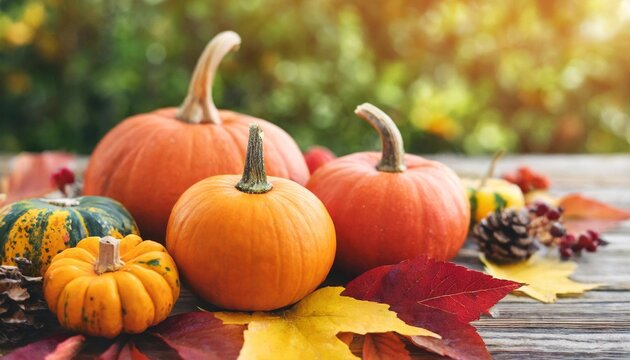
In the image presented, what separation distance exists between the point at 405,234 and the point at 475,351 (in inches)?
12.3

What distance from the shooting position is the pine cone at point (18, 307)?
3.50 feet

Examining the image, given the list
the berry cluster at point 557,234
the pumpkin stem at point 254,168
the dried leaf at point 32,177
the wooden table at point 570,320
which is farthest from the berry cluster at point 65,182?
the berry cluster at point 557,234

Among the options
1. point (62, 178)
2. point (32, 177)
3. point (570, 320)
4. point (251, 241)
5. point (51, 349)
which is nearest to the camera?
point (51, 349)

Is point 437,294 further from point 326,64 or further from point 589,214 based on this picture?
point 326,64

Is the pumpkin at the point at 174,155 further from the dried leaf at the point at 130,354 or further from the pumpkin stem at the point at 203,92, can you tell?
the dried leaf at the point at 130,354

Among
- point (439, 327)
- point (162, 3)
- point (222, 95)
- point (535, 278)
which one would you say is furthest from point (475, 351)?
point (162, 3)

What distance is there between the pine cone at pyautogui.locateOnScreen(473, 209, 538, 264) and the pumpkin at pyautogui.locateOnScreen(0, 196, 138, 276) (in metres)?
0.76

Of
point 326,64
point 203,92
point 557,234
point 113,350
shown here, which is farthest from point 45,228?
point 326,64

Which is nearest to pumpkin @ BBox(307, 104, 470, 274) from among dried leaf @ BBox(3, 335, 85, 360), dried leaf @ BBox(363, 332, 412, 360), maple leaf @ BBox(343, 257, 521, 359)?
maple leaf @ BBox(343, 257, 521, 359)

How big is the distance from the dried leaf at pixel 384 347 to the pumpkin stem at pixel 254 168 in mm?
311

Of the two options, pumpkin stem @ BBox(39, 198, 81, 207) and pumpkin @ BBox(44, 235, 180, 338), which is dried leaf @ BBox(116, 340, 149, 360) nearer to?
pumpkin @ BBox(44, 235, 180, 338)

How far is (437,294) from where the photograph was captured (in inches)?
45.4

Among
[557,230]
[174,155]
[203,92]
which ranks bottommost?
[557,230]

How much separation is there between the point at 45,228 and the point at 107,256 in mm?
189
